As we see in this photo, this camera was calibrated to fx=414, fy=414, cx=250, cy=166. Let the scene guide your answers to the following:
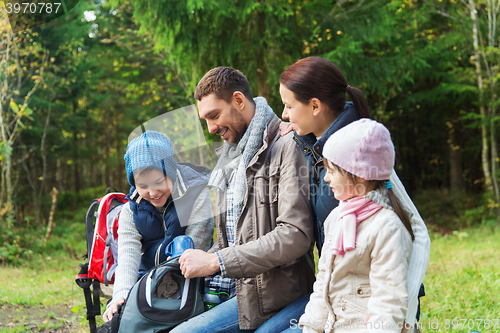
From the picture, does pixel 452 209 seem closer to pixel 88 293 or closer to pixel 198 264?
pixel 88 293

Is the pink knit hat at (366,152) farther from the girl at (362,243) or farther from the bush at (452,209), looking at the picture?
Result: the bush at (452,209)

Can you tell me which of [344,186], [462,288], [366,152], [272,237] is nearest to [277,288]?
[272,237]

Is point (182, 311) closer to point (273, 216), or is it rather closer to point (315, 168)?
point (273, 216)

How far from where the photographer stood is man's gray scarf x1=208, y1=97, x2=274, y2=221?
2072 millimetres

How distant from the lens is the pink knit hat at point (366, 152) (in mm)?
1627

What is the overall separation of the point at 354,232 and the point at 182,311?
99 centimetres

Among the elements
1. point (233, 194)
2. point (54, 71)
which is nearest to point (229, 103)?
point (233, 194)

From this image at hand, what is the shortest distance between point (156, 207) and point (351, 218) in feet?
4.23

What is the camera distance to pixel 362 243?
61.9 inches

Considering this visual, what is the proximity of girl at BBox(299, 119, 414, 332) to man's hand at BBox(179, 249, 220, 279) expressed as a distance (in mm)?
467

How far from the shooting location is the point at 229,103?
7.26ft

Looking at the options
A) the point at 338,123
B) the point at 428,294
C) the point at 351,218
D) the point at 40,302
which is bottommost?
the point at 428,294

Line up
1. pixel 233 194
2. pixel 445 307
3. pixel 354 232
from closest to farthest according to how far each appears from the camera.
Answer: pixel 354 232, pixel 233 194, pixel 445 307

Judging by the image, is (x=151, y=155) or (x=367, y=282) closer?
(x=367, y=282)
